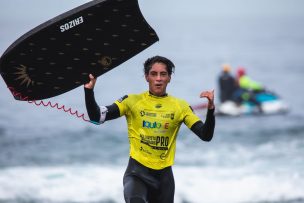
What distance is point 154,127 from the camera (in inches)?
291

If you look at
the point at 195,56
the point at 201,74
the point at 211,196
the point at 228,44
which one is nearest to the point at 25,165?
the point at 211,196

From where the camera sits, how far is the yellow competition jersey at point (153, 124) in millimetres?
7406

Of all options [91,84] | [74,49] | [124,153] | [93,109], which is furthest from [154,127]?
[124,153]

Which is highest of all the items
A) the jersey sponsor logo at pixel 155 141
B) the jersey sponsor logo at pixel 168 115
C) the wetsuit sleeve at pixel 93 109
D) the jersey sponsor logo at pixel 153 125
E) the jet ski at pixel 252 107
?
the wetsuit sleeve at pixel 93 109

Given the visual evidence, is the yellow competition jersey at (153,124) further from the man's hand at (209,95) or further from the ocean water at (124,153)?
the ocean water at (124,153)

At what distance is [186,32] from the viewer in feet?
320

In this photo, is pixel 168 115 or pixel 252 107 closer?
pixel 168 115

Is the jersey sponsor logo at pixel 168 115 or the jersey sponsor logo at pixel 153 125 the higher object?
the jersey sponsor logo at pixel 168 115

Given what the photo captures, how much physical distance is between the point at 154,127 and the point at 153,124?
1.1 inches

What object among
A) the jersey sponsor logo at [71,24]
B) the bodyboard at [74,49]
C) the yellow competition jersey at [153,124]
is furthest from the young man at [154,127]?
the jersey sponsor logo at [71,24]

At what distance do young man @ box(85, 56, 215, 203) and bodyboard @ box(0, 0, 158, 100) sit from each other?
422 millimetres

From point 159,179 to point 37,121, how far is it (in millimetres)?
22292

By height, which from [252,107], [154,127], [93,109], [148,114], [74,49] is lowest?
[252,107]

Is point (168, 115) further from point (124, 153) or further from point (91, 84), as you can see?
point (124, 153)
